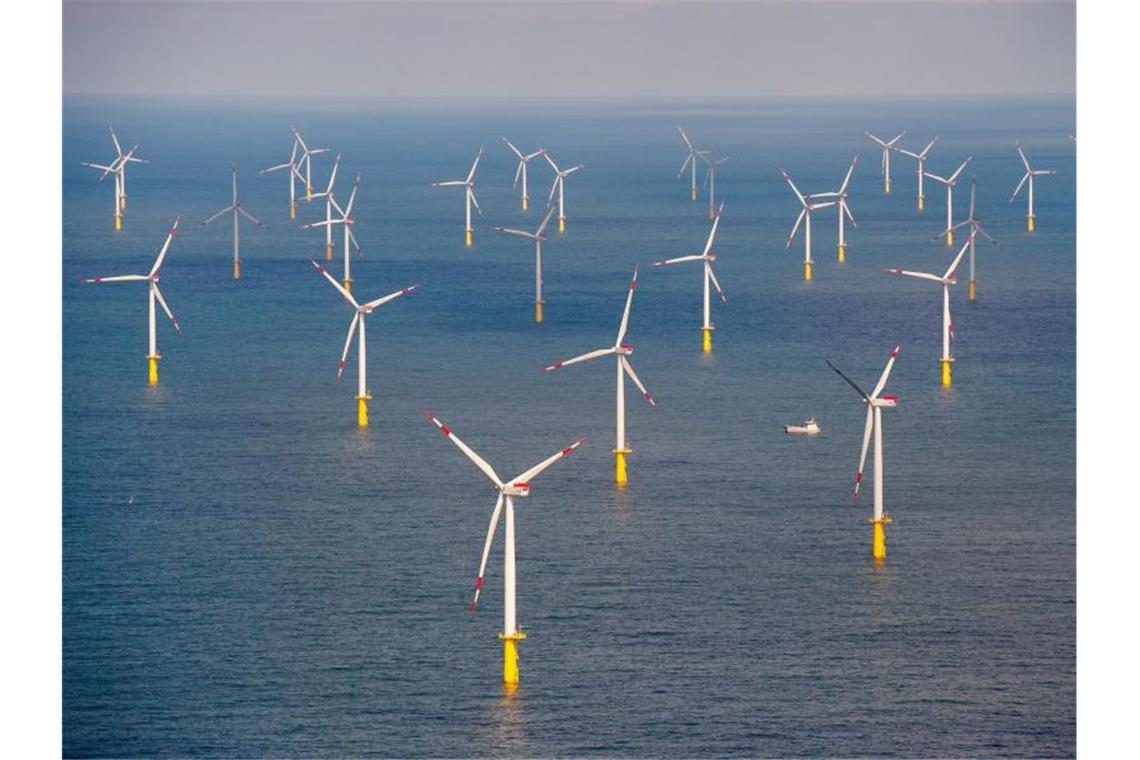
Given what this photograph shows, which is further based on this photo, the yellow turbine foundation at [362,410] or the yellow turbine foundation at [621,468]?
the yellow turbine foundation at [362,410]

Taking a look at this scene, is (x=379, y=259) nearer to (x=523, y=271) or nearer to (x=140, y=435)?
(x=523, y=271)

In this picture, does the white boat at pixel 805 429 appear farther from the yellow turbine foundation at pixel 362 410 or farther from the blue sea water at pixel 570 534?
the yellow turbine foundation at pixel 362 410

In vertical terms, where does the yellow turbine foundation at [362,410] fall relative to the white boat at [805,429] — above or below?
above

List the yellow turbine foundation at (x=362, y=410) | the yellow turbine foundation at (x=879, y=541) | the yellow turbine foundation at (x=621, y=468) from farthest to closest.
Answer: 1. the yellow turbine foundation at (x=362, y=410)
2. the yellow turbine foundation at (x=621, y=468)
3. the yellow turbine foundation at (x=879, y=541)

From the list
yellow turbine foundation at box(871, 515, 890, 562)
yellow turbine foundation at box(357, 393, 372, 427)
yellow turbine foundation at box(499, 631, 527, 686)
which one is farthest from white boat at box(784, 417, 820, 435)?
yellow turbine foundation at box(499, 631, 527, 686)

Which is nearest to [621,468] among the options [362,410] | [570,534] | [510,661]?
[570,534]

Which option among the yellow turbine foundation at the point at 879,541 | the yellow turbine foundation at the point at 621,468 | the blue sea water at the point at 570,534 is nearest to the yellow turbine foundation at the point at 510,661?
the blue sea water at the point at 570,534

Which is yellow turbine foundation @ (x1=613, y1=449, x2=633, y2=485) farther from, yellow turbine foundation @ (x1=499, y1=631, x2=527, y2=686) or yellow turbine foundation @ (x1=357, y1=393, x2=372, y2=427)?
yellow turbine foundation @ (x1=499, y1=631, x2=527, y2=686)

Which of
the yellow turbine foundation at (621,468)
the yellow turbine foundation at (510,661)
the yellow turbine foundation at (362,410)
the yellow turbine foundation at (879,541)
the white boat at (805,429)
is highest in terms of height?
the yellow turbine foundation at (362,410)

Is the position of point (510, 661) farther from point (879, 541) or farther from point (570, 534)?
point (879, 541)
